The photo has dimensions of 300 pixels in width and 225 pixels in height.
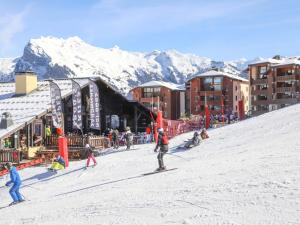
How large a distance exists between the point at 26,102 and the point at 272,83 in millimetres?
49664

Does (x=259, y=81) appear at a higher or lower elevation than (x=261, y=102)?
higher

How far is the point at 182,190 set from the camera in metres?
13.3

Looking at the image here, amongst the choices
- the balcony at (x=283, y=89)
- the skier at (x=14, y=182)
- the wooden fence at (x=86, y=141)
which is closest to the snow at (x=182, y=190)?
the skier at (x=14, y=182)

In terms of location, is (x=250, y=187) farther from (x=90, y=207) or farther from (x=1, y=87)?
(x=1, y=87)

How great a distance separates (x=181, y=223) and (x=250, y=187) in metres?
3.01

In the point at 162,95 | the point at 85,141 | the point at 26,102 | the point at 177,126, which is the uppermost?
the point at 162,95

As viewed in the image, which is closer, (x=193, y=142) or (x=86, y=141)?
(x=193, y=142)

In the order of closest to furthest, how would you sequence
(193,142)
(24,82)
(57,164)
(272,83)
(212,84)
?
(57,164)
(193,142)
(24,82)
(272,83)
(212,84)

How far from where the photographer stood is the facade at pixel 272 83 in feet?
232

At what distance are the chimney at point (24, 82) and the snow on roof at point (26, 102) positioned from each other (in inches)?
18.1

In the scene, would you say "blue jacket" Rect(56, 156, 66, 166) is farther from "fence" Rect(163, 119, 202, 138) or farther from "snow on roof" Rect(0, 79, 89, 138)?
"fence" Rect(163, 119, 202, 138)

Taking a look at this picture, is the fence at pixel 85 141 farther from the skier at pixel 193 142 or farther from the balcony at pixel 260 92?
the balcony at pixel 260 92

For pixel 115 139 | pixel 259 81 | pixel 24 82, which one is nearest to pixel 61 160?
pixel 115 139

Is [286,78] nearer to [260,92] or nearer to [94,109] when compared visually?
[260,92]
